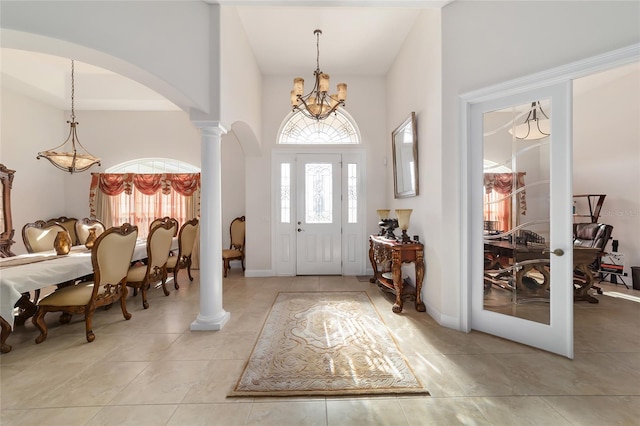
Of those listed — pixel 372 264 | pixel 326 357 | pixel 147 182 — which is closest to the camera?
pixel 326 357

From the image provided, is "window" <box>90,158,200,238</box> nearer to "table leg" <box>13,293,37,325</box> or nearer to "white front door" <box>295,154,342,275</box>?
"white front door" <box>295,154,342,275</box>

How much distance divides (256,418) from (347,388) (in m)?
0.62

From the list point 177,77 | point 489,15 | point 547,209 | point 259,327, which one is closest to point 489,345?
point 547,209

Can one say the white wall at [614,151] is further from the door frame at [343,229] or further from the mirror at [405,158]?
the door frame at [343,229]

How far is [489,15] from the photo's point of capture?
2.43 metres

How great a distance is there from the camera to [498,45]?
2.39 meters

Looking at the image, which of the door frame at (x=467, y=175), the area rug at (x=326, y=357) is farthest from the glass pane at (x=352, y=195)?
the door frame at (x=467, y=175)

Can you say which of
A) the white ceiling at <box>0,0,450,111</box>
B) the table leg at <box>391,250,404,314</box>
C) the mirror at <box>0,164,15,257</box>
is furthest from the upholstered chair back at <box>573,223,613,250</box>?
the mirror at <box>0,164,15,257</box>

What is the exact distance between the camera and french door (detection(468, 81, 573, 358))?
→ 216 cm

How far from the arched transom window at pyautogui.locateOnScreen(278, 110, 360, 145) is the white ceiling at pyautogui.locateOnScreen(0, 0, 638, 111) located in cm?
79

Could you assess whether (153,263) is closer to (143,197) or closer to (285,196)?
(285,196)

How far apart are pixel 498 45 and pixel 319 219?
11.1ft

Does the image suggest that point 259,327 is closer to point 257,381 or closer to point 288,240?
point 257,381

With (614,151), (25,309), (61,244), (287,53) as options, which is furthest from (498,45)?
(25,309)
